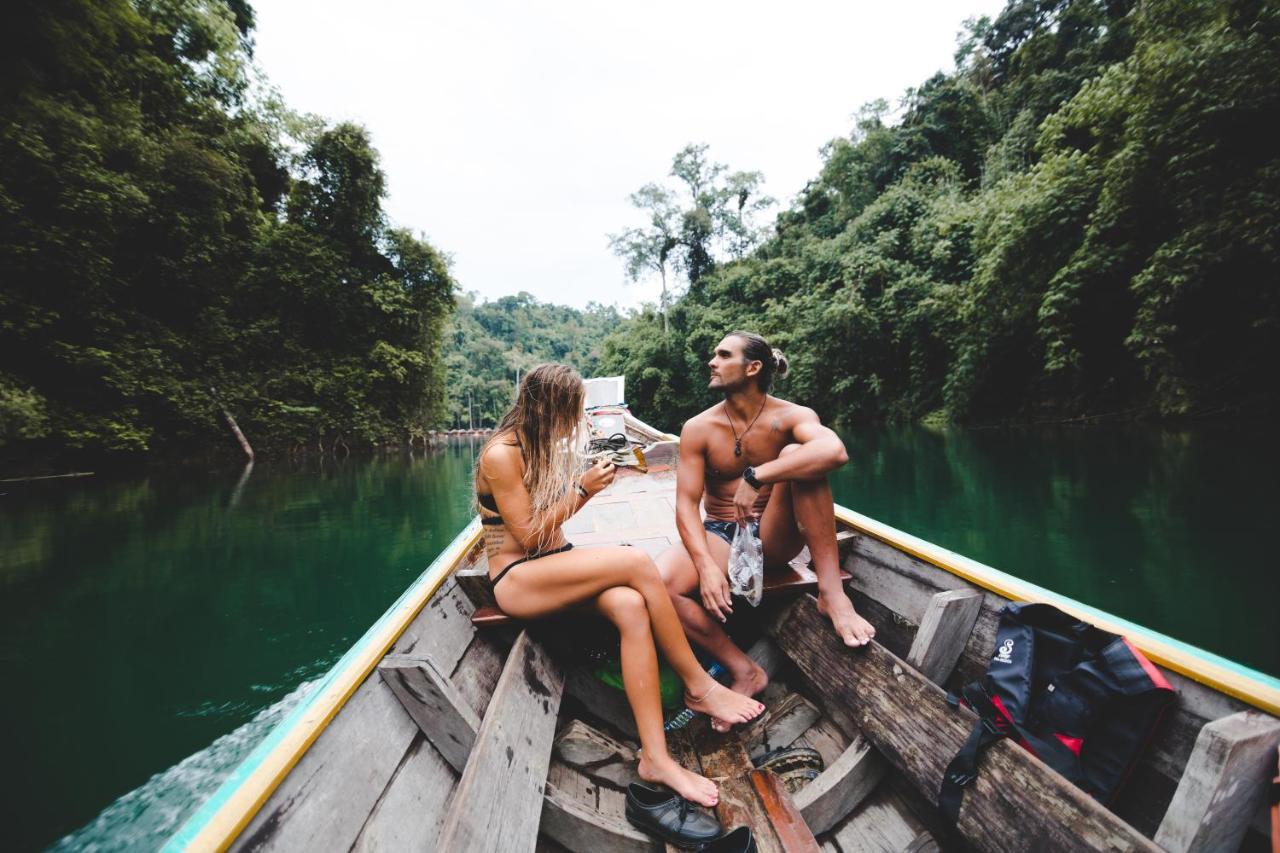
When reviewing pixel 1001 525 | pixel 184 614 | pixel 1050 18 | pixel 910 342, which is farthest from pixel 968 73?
pixel 184 614

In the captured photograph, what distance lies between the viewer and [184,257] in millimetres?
13414

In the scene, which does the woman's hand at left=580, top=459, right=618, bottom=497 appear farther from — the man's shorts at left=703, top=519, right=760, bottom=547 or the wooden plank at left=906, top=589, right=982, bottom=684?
the wooden plank at left=906, top=589, right=982, bottom=684

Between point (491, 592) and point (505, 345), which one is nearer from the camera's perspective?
point (491, 592)

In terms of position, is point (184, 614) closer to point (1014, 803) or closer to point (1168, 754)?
point (1014, 803)

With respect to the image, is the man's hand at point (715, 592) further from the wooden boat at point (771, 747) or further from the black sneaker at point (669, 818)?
the black sneaker at point (669, 818)

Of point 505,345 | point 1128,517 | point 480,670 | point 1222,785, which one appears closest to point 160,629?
point 480,670

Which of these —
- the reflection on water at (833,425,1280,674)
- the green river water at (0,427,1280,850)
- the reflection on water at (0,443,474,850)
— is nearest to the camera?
the reflection on water at (0,443,474,850)

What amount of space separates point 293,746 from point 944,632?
158 cm

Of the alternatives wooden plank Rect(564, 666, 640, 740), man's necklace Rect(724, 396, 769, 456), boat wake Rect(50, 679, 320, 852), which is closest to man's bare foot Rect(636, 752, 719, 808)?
wooden plank Rect(564, 666, 640, 740)

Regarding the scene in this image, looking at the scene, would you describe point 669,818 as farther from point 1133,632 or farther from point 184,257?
point 184,257

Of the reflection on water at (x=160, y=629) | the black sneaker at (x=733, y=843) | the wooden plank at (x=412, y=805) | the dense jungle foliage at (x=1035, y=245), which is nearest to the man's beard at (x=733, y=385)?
the black sneaker at (x=733, y=843)

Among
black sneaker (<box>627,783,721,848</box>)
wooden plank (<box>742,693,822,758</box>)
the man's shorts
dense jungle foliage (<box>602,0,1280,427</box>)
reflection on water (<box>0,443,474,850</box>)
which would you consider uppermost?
dense jungle foliage (<box>602,0,1280,427</box>)

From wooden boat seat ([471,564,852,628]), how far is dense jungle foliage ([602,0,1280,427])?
8.79 m

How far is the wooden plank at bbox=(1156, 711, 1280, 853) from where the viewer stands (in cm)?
79
